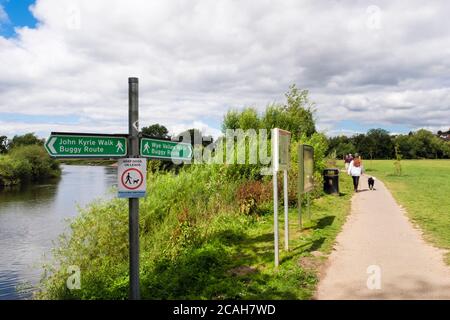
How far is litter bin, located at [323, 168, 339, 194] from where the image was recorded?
1773cm

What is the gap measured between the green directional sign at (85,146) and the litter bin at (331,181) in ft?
48.5

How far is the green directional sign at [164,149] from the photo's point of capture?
14.1 ft

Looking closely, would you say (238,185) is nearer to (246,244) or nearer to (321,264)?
(246,244)

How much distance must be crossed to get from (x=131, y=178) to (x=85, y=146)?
571mm

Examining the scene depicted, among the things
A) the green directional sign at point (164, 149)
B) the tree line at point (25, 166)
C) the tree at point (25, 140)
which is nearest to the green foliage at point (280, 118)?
the green directional sign at point (164, 149)

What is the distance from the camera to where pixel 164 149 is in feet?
14.9

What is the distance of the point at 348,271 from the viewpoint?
6.54m

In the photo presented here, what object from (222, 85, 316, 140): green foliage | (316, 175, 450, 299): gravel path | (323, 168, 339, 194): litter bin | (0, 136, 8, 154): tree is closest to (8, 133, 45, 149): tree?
(0, 136, 8, 154): tree

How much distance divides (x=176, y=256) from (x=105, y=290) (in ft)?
5.37

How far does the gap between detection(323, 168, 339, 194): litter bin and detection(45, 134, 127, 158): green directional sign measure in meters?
14.8

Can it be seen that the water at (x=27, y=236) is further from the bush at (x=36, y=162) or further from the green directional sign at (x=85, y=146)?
the bush at (x=36, y=162)

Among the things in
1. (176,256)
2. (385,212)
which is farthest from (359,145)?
(176,256)

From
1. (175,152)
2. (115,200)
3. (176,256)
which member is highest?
(175,152)
